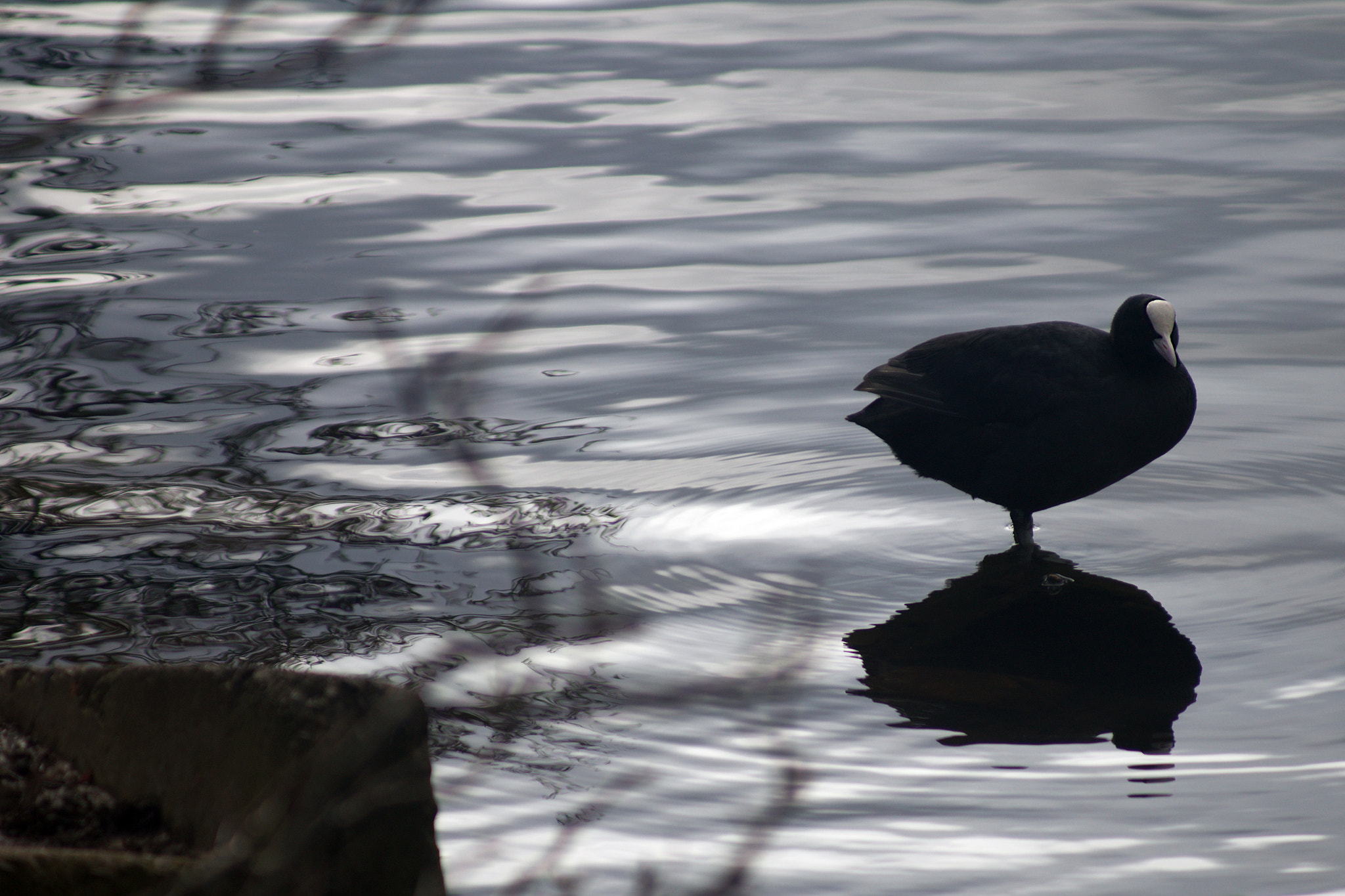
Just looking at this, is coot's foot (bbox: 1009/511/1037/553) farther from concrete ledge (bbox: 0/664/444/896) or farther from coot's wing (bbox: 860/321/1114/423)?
concrete ledge (bbox: 0/664/444/896)

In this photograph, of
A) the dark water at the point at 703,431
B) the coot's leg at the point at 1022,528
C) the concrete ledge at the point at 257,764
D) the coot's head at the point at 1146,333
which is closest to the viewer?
the concrete ledge at the point at 257,764

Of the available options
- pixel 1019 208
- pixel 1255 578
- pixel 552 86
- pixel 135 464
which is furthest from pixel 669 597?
pixel 552 86

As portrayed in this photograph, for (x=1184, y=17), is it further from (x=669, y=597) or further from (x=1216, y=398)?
(x=669, y=597)

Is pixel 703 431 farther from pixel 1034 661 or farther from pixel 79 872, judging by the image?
pixel 79 872

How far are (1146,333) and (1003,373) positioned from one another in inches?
20.2

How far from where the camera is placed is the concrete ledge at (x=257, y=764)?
5.43 feet

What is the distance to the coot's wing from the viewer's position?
5090 millimetres

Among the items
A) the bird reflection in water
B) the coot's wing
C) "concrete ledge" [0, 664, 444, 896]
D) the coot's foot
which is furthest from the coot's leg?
"concrete ledge" [0, 664, 444, 896]

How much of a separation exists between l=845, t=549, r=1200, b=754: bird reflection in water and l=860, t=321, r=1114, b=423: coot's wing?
0.62m

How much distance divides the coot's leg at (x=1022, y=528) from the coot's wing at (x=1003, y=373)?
0.42 m

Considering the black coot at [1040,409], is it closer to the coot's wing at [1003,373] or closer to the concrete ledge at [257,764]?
the coot's wing at [1003,373]

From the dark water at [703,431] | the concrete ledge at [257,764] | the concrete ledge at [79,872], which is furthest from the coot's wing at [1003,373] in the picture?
the concrete ledge at [79,872]

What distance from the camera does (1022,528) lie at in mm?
5375

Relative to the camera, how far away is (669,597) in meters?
4.93
